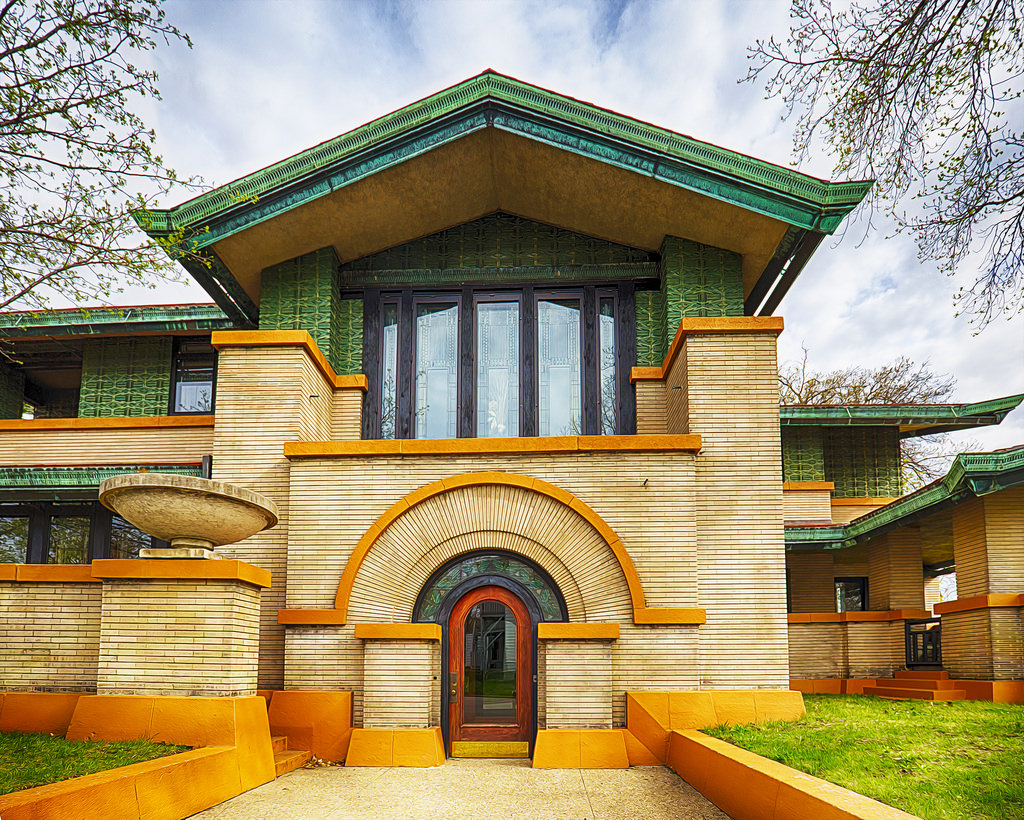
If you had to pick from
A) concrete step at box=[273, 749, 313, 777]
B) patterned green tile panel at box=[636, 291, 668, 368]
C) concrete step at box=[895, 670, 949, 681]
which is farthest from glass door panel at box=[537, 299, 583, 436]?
concrete step at box=[895, 670, 949, 681]

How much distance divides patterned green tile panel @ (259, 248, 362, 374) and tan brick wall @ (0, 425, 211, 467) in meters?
2.44

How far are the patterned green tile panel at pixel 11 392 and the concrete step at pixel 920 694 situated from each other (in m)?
17.4

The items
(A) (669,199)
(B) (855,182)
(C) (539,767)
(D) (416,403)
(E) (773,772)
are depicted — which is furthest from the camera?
(D) (416,403)

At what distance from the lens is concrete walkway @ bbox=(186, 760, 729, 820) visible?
783 cm

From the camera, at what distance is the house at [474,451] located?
10.7m

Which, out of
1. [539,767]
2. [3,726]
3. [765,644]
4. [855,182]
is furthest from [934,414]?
[3,726]

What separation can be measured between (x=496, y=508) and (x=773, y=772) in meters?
5.26

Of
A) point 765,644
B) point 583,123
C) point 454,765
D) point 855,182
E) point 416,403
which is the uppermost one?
point 583,123

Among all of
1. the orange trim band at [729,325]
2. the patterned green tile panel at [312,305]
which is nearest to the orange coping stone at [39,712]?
the patterned green tile panel at [312,305]

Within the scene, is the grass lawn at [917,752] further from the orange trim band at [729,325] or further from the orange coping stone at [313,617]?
the orange trim band at [729,325]

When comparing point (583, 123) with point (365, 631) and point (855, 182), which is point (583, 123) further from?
point (365, 631)

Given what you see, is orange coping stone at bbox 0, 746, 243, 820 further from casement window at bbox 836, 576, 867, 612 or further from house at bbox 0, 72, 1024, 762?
casement window at bbox 836, 576, 867, 612

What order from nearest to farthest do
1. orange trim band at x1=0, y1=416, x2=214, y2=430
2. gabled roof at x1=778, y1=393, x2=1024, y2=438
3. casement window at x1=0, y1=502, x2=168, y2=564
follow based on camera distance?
orange trim band at x1=0, y1=416, x2=214, y2=430 → casement window at x1=0, y1=502, x2=168, y2=564 → gabled roof at x1=778, y1=393, x2=1024, y2=438

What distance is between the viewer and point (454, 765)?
34.8ft
